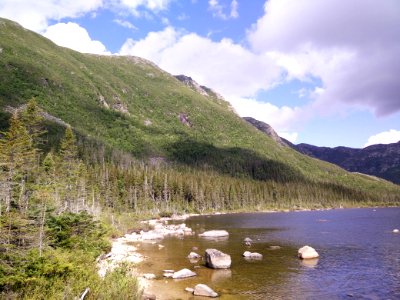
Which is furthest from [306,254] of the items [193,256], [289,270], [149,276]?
[149,276]

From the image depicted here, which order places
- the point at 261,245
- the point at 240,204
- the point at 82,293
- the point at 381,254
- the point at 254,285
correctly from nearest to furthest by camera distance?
the point at 82,293 → the point at 254,285 → the point at 381,254 → the point at 261,245 → the point at 240,204

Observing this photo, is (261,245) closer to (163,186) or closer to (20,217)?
(20,217)

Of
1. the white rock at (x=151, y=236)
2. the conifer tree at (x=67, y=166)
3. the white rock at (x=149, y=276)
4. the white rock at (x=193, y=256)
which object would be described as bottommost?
the white rock at (x=149, y=276)

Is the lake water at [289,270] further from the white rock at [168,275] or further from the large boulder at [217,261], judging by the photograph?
the large boulder at [217,261]

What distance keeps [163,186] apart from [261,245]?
101 m

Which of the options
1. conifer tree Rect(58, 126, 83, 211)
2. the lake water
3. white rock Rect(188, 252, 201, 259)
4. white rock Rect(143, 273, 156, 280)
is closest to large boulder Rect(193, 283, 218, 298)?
the lake water

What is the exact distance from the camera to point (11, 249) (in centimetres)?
2366

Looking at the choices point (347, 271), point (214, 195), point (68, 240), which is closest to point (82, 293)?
point (68, 240)

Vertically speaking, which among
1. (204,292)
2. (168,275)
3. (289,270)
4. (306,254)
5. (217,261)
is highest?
(217,261)

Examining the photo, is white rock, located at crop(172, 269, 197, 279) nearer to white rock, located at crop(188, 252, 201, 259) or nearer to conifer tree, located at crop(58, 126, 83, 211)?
white rock, located at crop(188, 252, 201, 259)

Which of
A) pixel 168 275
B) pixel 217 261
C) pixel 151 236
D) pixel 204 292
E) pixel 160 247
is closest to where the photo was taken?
pixel 204 292

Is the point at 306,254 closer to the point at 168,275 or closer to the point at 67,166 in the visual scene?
the point at 168,275

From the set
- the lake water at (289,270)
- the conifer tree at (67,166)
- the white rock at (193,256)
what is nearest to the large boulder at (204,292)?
the lake water at (289,270)

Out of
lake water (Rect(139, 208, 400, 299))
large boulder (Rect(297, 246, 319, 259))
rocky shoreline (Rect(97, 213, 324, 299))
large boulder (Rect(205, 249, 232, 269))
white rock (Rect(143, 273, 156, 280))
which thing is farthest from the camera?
large boulder (Rect(297, 246, 319, 259))
